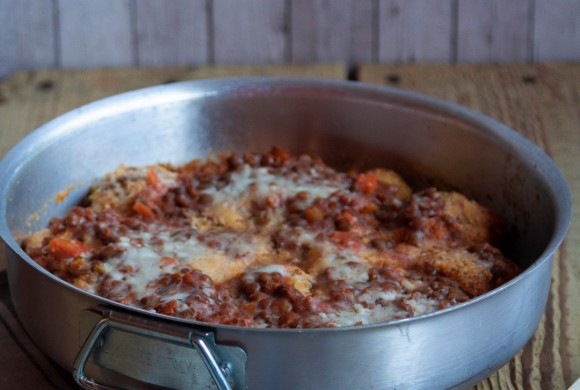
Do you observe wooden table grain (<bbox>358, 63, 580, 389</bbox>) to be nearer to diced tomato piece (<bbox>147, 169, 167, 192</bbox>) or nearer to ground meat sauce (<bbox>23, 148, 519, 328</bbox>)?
ground meat sauce (<bbox>23, 148, 519, 328</bbox>)

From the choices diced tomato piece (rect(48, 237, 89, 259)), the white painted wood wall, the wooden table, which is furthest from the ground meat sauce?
the white painted wood wall

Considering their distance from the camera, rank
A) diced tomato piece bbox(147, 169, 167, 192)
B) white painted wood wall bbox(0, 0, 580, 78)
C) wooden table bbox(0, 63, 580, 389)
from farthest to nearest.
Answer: white painted wood wall bbox(0, 0, 580, 78) → diced tomato piece bbox(147, 169, 167, 192) → wooden table bbox(0, 63, 580, 389)

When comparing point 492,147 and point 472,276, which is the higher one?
point 492,147

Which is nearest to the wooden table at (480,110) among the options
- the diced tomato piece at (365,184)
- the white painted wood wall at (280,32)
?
the white painted wood wall at (280,32)

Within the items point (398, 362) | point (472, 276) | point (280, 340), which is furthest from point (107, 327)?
point (472, 276)

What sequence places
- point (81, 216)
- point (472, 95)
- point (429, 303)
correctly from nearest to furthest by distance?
1. point (429, 303)
2. point (81, 216)
3. point (472, 95)

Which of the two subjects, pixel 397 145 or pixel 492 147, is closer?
pixel 492 147

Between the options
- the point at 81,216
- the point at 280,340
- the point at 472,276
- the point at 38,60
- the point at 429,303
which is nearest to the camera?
the point at 280,340

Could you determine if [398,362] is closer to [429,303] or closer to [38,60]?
[429,303]
